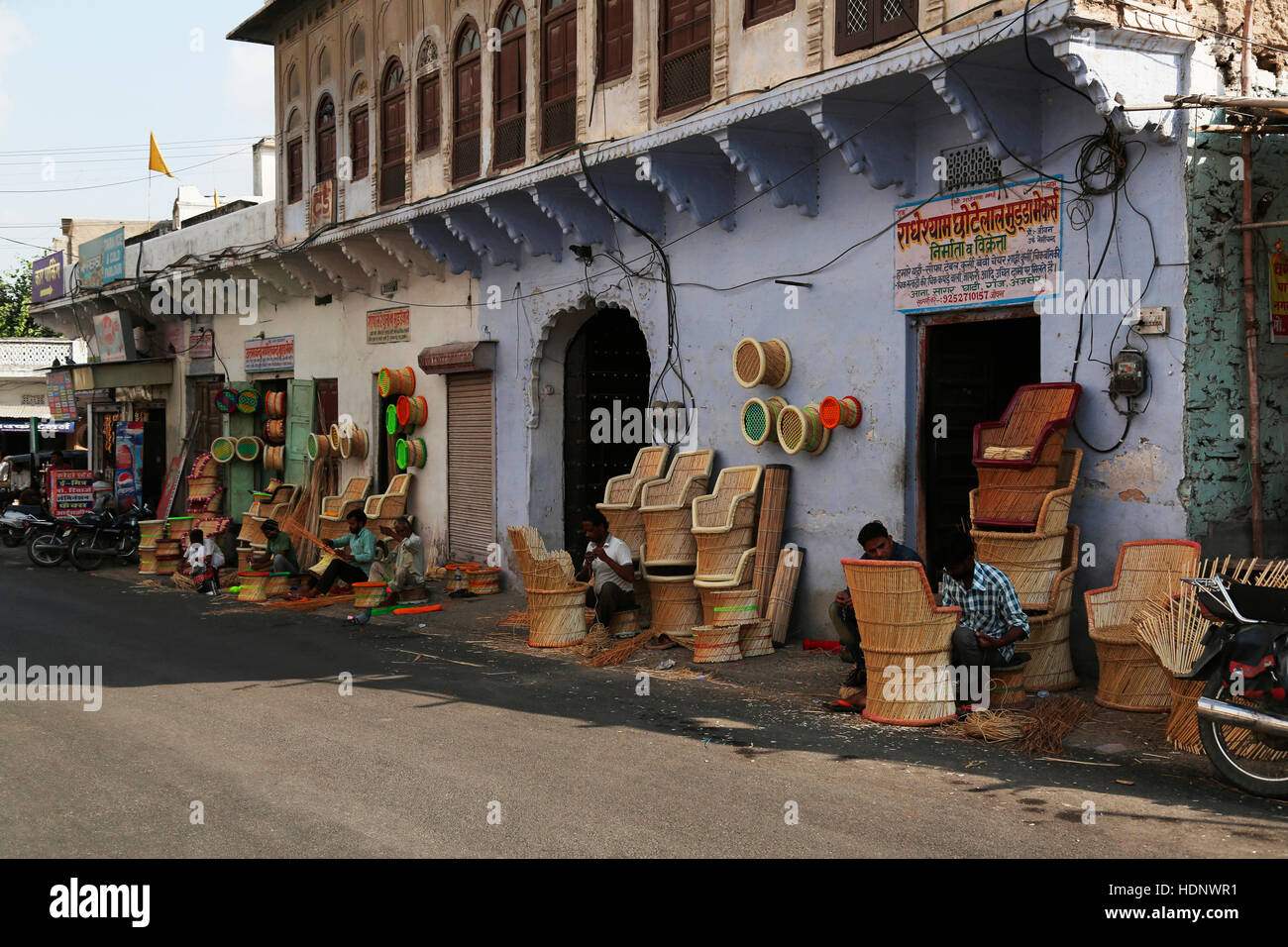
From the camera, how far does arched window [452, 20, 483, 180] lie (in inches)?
596

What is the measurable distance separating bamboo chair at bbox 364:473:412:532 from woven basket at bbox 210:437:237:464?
4802 millimetres

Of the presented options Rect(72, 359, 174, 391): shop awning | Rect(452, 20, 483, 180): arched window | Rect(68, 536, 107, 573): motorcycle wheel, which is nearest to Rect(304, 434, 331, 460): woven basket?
Rect(68, 536, 107, 573): motorcycle wheel

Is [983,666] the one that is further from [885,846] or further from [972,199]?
[972,199]

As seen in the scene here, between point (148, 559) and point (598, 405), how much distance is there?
8163 millimetres

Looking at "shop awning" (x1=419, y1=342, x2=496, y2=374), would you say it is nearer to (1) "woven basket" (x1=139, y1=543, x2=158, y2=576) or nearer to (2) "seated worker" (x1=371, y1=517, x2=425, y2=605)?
(2) "seated worker" (x1=371, y1=517, x2=425, y2=605)

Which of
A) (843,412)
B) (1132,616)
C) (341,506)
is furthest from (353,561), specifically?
(1132,616)

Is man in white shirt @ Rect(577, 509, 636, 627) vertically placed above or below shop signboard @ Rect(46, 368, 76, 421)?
below

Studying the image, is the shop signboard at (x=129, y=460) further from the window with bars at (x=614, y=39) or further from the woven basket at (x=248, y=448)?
the window with bars at (x=614, y=39)

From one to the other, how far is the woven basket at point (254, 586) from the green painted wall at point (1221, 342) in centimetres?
1058

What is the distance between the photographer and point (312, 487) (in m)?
18.7

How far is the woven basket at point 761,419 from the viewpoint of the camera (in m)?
10.6

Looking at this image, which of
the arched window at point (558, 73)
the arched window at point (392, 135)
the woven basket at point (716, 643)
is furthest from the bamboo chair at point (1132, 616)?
the arched window at point (392, 135)

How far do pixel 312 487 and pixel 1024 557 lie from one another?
13.4 m

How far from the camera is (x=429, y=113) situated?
16.3m
